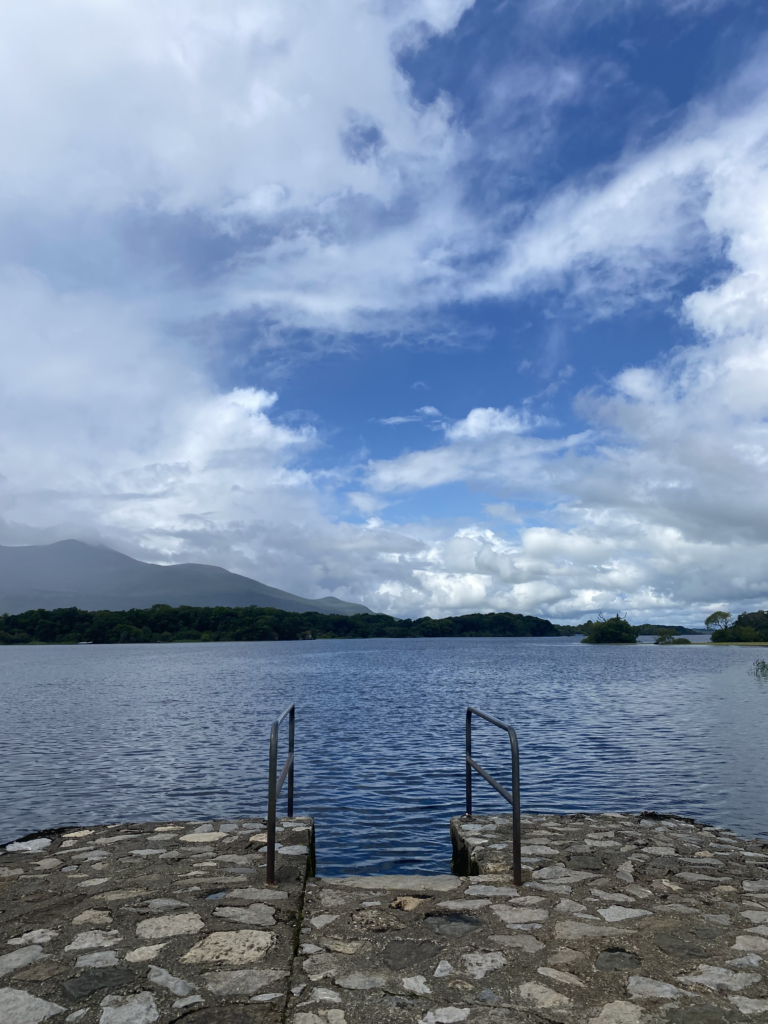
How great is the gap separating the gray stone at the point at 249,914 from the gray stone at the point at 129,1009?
1071 millimetres

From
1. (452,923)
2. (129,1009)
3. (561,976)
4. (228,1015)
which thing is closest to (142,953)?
(129,1009)

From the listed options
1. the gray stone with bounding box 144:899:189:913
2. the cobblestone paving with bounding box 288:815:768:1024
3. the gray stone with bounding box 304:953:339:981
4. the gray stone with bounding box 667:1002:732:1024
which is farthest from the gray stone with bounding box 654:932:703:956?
the gray stone with bounding box 144:899:189:913

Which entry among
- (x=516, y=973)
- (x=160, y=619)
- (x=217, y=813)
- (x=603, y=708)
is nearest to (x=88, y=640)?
(x=160, y=619)

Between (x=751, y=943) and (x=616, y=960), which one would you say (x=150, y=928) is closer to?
(x=616, y=960)

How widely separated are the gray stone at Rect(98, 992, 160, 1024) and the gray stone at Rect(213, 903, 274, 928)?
1.07 m

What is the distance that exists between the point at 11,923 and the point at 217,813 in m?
7.83

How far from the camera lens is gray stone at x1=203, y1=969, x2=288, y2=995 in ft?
12.5

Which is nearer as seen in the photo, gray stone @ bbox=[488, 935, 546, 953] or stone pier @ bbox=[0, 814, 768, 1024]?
stone pier @ bbox=[0, 814, 768, 1024]

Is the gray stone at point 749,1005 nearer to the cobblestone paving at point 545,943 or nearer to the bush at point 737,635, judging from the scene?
the cobblestone paving at point 545,943

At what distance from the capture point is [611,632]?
16412 centimetres

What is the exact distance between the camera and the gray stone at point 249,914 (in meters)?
4.75

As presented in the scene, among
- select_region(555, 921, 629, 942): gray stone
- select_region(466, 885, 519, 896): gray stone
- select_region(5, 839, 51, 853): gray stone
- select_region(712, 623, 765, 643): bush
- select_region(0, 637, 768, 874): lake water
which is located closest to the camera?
select_region(555, 921, 629, 942): gray stone

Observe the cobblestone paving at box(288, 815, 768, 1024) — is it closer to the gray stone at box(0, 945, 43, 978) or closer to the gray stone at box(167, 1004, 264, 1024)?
the gray stone at box(167, 1004, 264, 1024)

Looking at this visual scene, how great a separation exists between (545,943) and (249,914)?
198 centimetres
